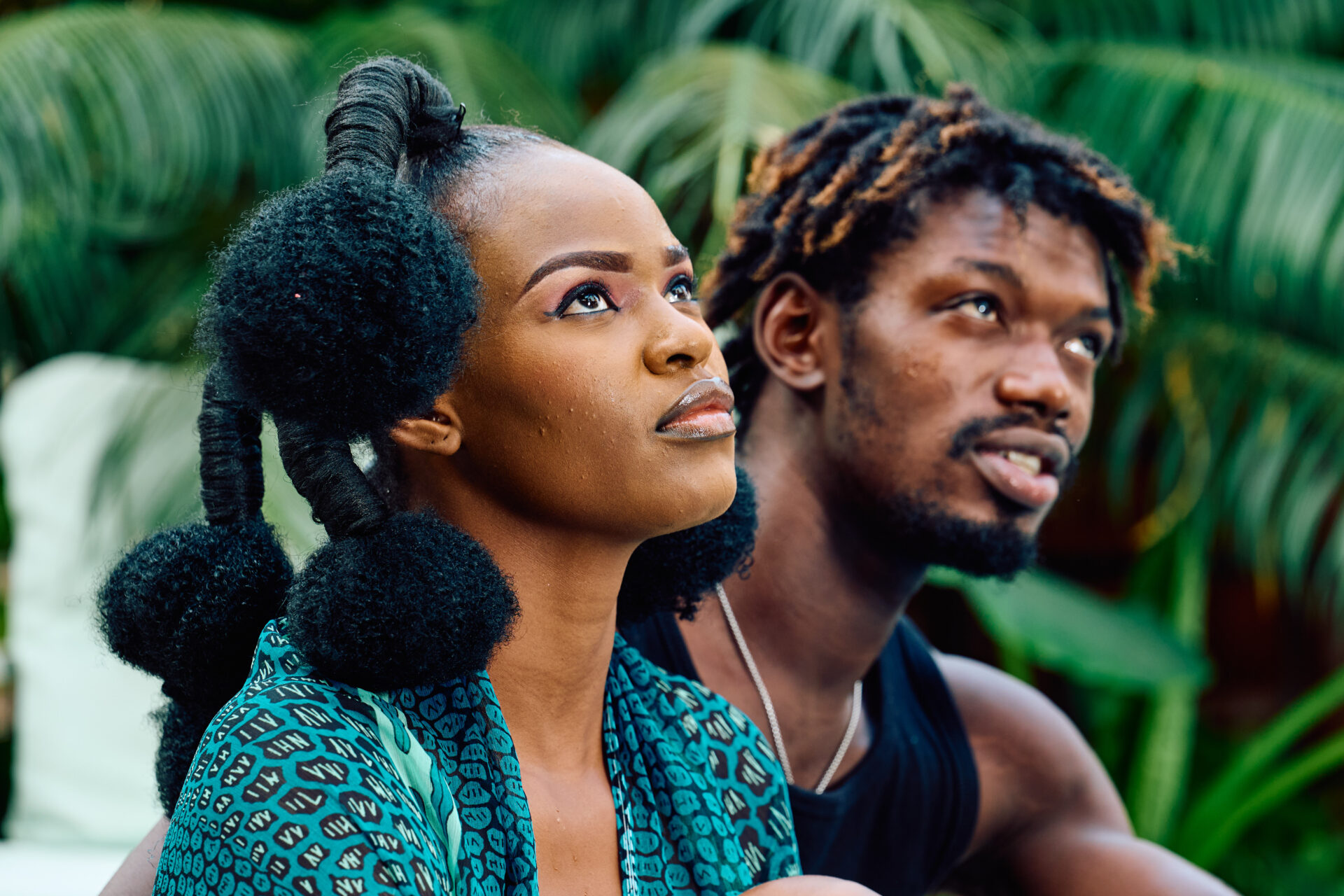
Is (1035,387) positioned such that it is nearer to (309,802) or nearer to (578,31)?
(309,802)

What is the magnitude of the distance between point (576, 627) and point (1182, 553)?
4170 mm

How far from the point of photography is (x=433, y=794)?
1.45 m

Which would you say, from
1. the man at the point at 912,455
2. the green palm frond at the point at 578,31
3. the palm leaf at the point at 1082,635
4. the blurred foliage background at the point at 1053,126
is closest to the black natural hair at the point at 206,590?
the man at the point at 912,455

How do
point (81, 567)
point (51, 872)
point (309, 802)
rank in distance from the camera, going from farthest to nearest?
point (81, 567) → point (51, 872) → point (309, 802)

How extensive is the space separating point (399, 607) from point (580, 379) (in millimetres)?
323

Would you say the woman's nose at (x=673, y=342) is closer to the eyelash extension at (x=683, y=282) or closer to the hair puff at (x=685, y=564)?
the eyelash extension at (x=683, y=282)

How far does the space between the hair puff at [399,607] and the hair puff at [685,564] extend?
1.16 feet

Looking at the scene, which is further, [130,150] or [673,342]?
[130,150]

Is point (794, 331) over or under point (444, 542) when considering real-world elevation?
under

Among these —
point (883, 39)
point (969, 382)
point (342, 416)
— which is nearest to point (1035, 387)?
point (969, 382)

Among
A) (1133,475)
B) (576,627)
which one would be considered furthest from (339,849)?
(1133,475)

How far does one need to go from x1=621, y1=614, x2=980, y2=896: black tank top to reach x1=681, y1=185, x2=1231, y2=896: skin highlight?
55 mm

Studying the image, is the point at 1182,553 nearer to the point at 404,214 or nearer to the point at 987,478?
the point at 987,478

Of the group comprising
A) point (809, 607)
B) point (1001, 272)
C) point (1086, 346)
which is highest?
point (1001, 272)
